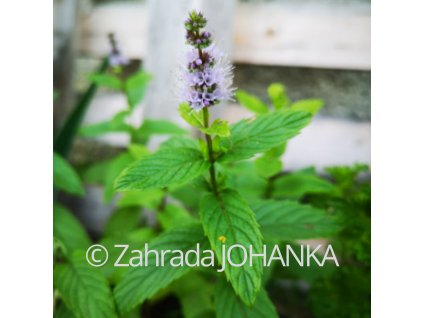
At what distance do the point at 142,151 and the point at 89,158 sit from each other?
37 cm

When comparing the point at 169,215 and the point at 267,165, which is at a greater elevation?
the point at 267,165

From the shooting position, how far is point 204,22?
0.59 metres

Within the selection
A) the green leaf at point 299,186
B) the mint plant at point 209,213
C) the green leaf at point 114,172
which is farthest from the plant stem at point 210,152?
the green leaf at point 114,172

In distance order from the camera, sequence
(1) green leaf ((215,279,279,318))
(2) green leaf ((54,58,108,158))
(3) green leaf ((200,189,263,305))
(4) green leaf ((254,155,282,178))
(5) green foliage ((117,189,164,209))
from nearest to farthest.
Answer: (3) green leaf ((200,189,263,305)), (1) green leaf ((215,279,279,318)), (4) green leaf ((254,155,282,178)), (5) green foliage ((117,189,164,209)), (2) green leaf ((54,58,108,158))

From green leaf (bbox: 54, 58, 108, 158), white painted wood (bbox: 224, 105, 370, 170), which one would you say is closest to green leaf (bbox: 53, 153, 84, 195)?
green leaf (bbox: 54, 58, 108, 158)

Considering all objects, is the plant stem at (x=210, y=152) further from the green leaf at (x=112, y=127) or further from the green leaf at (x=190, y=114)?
the green leaf at (x=112, y=127)

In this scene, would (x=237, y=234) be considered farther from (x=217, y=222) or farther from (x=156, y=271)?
(x=156, y=271)

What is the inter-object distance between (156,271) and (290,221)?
0.22 metres

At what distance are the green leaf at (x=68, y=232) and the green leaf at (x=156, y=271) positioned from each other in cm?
26

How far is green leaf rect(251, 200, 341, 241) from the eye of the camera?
2.43ft

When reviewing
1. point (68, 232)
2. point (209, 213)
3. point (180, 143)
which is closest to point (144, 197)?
point (68, 232)

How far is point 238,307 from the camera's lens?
70 centimetres

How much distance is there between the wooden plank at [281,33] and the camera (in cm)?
96

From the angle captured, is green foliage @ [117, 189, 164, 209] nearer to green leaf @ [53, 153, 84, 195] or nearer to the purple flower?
green leaf @ [53, 153, 84, 195]
